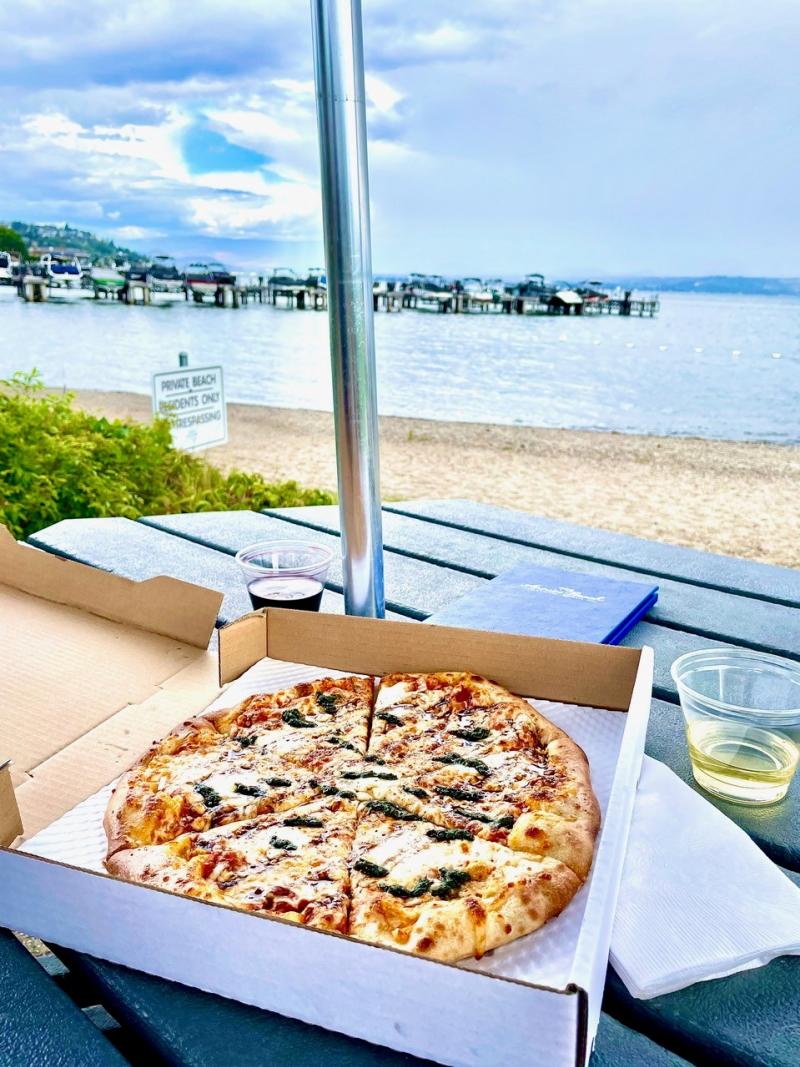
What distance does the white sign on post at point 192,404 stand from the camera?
535 centimetres

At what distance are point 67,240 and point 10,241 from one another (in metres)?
2.92

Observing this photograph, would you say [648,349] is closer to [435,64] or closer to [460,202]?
[460,202]

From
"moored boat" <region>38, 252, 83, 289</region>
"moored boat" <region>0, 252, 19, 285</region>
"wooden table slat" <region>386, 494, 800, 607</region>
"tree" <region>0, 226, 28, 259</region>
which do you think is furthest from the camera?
"moored boat" <region>38, 252, 83, 289</region>

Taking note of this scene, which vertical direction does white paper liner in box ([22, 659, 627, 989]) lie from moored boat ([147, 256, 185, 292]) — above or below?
below

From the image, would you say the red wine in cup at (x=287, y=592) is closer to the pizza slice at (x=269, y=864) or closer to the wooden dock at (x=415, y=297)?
the pizza slice at (x=269, y=864)

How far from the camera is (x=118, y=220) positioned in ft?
48.6

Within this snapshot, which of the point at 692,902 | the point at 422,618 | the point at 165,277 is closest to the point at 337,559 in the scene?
the point at 422,618

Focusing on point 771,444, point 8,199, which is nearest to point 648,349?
point 771,444

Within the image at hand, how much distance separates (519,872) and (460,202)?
24400 mm

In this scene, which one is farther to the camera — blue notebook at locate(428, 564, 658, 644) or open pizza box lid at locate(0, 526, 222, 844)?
A: blue notebook at locate(428, 564, 658, 644)

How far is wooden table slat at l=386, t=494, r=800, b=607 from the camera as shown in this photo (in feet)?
4.77

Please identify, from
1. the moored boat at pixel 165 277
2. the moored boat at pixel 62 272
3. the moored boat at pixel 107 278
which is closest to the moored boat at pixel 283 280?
the moored boat at pixel 165 277

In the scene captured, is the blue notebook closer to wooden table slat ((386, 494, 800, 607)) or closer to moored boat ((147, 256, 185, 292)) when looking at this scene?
wooden table slat ((386, 494, 800, 607))

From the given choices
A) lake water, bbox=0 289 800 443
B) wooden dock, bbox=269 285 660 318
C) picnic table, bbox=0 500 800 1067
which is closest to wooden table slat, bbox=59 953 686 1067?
picnic table, bbox=0 500 800 1067
